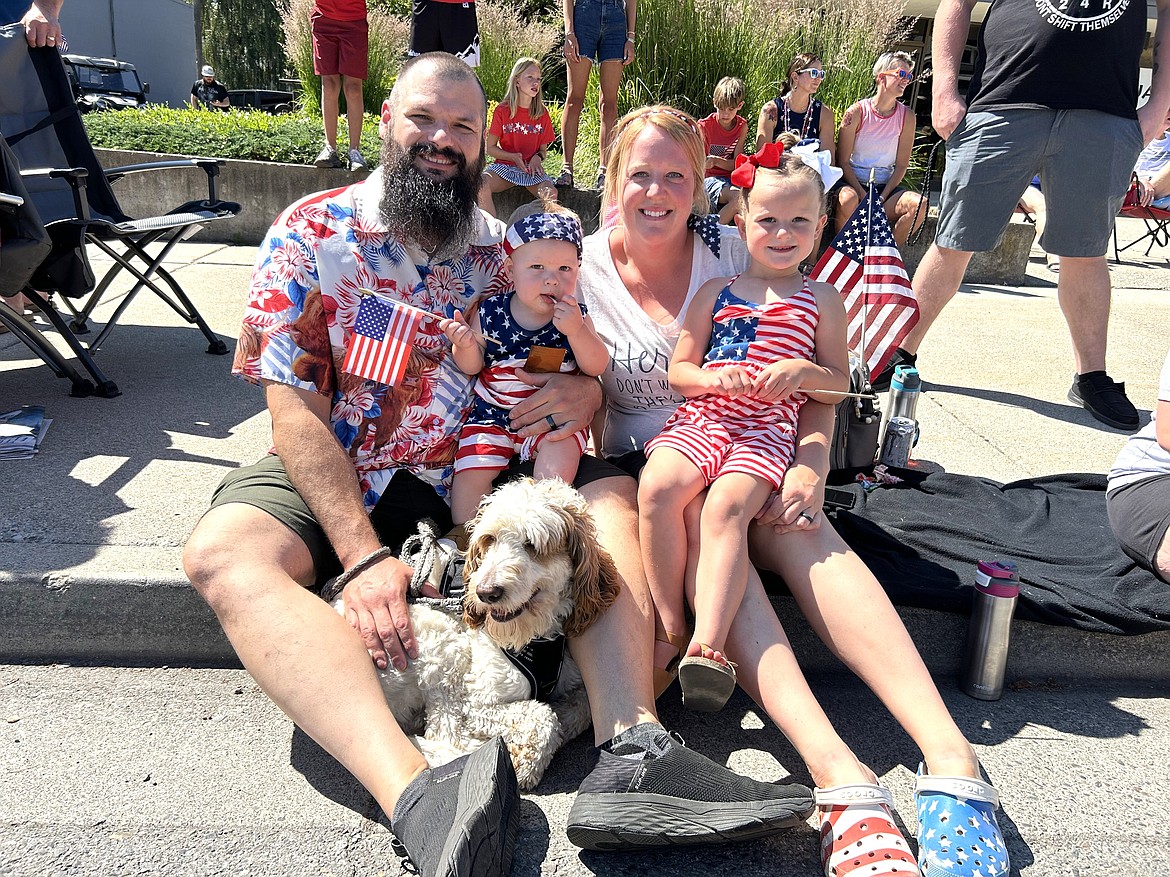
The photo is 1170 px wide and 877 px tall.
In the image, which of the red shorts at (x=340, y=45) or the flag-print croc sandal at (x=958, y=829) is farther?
the red shorts at (x=340, y=45)

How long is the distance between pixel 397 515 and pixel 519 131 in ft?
21.2

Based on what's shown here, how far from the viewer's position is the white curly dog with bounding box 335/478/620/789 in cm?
225

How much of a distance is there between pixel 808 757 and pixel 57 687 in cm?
220

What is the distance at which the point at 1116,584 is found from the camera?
9.88 ft

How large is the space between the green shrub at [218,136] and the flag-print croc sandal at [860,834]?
8493mm

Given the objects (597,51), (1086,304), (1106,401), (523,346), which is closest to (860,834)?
(523,346)

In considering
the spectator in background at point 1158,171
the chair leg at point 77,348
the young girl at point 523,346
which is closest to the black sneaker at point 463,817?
the young girl at point 523,346

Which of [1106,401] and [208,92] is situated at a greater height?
[208,92]

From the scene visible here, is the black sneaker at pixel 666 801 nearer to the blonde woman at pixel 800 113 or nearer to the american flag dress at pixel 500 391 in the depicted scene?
the american flag dress at pixel 500 391

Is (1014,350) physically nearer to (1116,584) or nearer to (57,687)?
(1116,584)

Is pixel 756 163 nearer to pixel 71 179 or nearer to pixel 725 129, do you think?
pixel 71 179

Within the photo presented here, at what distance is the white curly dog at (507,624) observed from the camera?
2246mm

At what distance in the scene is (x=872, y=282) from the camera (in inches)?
139

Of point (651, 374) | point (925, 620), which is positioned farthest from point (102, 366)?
point (925, 620)
